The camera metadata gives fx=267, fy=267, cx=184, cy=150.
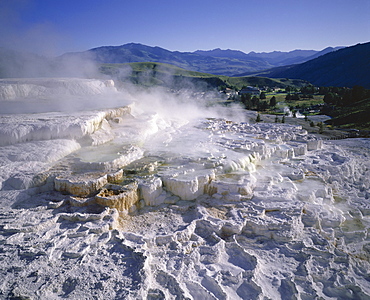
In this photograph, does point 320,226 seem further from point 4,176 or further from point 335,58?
point 335,58

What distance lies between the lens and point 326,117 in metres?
19.7

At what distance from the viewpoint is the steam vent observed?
12.4 ft

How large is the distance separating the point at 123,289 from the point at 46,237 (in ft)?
5.66

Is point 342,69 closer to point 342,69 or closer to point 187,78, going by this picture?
point 342,69

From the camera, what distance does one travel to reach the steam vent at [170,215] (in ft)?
12.4

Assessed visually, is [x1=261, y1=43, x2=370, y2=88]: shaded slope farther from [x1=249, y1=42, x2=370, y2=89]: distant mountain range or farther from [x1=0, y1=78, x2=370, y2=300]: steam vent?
[x1=0, y1=78, x2=370, y2=300]: steam vent

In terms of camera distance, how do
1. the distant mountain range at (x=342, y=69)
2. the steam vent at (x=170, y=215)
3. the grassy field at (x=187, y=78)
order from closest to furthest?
1. the steam vent at (x=170, y=215)
2. the grassy field at (x=187, y=78)
3. the distant mountain range at (x=342, y=69)

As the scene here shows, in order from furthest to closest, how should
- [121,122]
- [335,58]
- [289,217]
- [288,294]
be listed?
[335,58], [121,122], [289,217], [288,294]

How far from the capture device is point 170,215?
17.6 ft

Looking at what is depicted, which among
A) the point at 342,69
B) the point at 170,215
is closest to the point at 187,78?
the point at 342,69

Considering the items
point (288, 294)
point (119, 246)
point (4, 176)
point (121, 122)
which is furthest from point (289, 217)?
point (121, 122)

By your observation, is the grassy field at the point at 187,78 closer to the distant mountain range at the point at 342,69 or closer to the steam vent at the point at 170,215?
the distant mountain range at the point at 342,69

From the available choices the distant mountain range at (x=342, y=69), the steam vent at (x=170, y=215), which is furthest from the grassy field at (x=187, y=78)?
the steam vent at (x=170, y=215)

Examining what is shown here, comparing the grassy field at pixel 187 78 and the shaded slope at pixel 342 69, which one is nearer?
the grassy field at pixel 187 78
